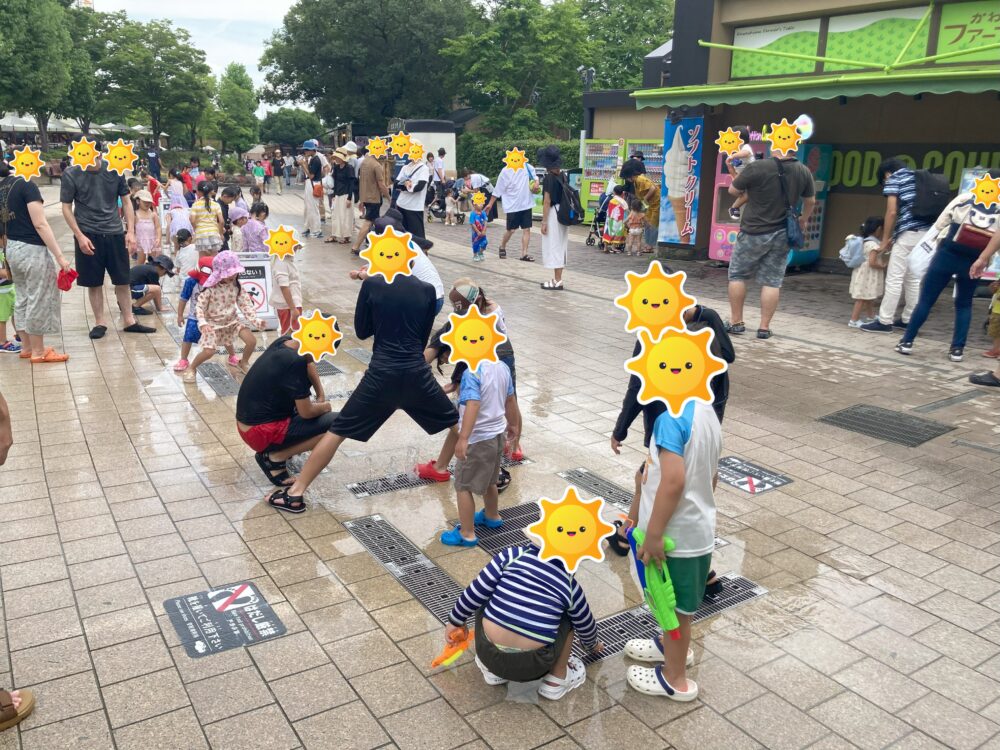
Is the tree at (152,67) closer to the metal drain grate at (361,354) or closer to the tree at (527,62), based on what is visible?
the tree at (527,62)

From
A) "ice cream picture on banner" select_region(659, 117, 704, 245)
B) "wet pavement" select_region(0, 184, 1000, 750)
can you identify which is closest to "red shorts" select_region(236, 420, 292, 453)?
"wet pavement" select_region(0, 184, 1000, 750)

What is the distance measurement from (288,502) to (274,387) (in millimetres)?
746

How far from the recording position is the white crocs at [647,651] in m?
3.72

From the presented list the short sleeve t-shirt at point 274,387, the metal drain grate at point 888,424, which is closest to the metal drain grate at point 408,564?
the short sleeve t-shirt at point 274,387

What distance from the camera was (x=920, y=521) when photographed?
201 inches

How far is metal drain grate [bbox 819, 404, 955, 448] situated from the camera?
6.53 m

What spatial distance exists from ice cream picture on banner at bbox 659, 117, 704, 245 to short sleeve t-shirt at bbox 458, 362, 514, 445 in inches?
437

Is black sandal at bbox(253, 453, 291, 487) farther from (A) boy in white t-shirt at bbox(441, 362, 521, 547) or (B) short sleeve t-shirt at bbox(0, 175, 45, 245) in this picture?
(B) short sleeve t-shirt at bbox(0, 175, 45, 245)

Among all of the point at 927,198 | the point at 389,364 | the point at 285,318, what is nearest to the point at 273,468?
the point at 389,364

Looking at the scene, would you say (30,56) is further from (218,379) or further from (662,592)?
(662,592)

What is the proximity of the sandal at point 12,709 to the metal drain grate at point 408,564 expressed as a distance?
175cm

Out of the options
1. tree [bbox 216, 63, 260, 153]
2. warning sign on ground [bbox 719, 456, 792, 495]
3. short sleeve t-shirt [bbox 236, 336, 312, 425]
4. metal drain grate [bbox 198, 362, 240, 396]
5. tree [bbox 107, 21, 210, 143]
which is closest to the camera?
short sleeve t-shirt [bbox 236, 336, 312, 425]

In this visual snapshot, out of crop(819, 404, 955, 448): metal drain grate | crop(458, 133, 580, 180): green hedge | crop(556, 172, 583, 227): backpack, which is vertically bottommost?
crop(819, 404, 955, 448): metal drain grate

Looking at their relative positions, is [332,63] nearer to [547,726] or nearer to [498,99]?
[498,99]
